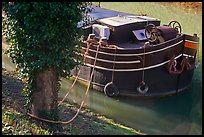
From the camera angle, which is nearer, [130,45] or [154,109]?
[154,109]

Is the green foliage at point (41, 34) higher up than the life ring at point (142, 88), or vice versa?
the green foliage at point (41, 34)

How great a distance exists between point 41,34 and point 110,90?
6389mm

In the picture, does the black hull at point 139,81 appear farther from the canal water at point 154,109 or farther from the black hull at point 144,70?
the canal water at point 154,109

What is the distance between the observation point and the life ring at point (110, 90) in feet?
42.0

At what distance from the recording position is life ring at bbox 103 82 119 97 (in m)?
12.8

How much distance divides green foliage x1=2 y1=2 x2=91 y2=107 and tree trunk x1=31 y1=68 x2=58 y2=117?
0.41 ft

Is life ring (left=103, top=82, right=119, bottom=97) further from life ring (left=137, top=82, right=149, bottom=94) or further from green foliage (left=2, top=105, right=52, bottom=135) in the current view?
green foliage (left=2, top=105, right=52, bottom=135)

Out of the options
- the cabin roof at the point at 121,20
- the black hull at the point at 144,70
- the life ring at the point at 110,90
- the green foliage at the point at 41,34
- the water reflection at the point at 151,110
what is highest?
the green foliage at the point at 41,34

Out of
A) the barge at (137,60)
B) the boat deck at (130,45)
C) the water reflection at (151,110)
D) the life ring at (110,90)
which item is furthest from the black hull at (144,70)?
the boat deck at (130,45)

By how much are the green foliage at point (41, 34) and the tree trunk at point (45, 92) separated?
126 mm

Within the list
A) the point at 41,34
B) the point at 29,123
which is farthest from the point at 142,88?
the point at 41,34

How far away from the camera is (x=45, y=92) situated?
295 inches

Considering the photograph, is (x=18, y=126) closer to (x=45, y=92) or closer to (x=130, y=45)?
(x=45, y=92)

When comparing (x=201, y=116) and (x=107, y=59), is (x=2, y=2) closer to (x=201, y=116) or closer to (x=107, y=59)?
(x=107, y=59)
